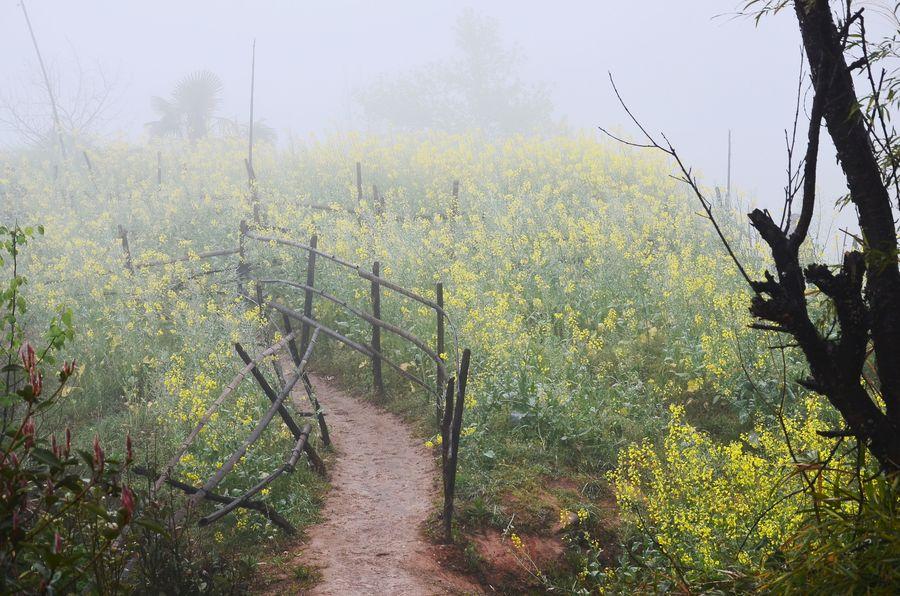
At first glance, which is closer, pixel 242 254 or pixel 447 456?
pixel 447 456

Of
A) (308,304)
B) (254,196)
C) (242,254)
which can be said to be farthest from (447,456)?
(254,196)

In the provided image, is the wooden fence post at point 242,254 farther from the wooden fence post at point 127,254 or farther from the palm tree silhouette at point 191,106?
the palm tree silhouette at point 191,106

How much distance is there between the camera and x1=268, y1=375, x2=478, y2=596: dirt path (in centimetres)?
573

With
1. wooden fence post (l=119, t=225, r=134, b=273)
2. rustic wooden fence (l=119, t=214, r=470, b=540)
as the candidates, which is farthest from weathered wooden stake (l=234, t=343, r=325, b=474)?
wooden fence post (l=119, t=225, r=134, b=273)

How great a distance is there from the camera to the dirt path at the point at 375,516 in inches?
225

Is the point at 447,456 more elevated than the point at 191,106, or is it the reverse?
the point at 191,106

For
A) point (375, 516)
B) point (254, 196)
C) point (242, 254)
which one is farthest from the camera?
point (254, 196)

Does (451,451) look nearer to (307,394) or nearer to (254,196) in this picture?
(307,394)

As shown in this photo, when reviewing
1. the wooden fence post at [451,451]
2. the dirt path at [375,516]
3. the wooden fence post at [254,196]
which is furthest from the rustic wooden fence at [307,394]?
the wooden fence post at [254,196]

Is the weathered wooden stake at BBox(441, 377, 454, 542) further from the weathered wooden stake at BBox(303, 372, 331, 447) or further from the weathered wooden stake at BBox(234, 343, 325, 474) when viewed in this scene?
the weathered wooden stake at BBox(303, 372, 331, 447)

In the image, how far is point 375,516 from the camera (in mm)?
6938

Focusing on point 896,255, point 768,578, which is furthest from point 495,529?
point 896,255

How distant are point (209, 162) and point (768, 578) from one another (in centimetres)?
2070

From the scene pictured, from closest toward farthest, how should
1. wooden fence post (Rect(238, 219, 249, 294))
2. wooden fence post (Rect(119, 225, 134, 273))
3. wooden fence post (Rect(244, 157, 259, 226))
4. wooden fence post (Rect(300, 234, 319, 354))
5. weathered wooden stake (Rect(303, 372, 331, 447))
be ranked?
weathered wooden stake (Rect(303, 372, 331, 447))
wooden fence post (Rect(300, 234, 319, 354))
wooden fence post (Rect(119, 225, 134, 273))
wooden fence post (Rect(238, 219, 249, 294))
wooden fence post (Rect(244, 157, 259, 226))
